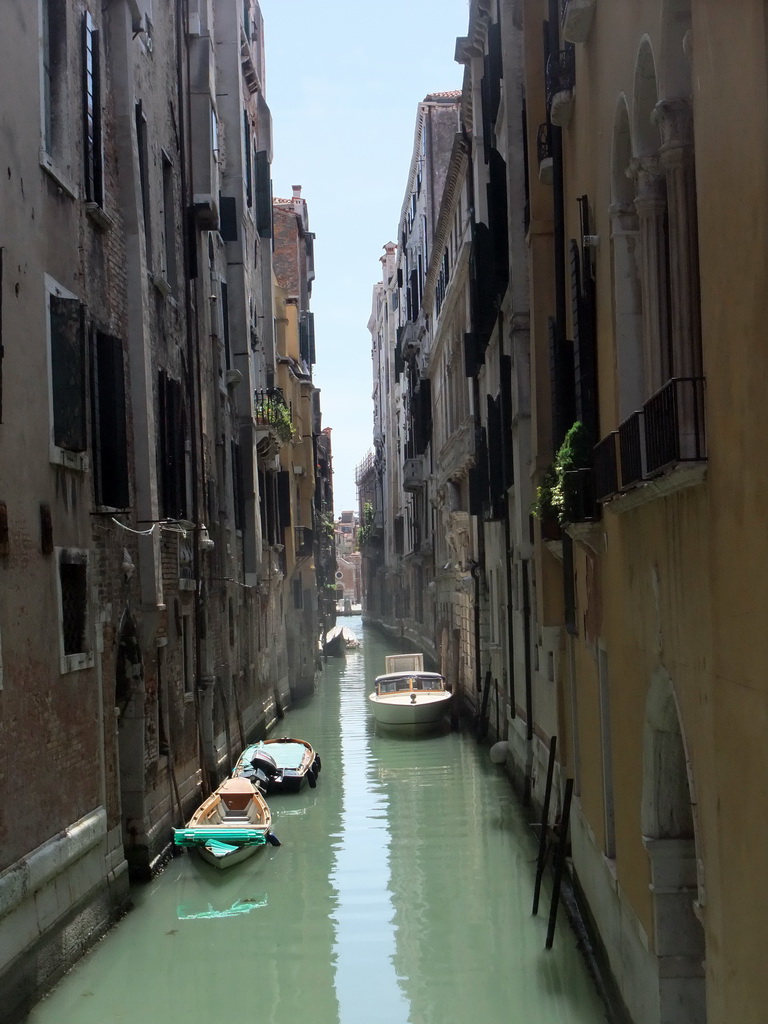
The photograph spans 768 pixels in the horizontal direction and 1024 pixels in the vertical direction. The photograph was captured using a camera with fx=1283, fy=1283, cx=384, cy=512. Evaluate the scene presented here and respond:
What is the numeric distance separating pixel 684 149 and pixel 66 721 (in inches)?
259

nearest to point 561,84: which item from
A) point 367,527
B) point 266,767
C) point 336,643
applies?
point 266,767

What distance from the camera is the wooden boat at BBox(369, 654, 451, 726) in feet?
80.0

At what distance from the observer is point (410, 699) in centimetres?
2492

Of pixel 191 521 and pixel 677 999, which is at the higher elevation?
pixel 191 521

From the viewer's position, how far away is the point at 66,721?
10.0 metres

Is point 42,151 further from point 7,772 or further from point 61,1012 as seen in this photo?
point 61,1012

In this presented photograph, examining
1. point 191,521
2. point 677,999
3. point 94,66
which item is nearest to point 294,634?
point 191,521

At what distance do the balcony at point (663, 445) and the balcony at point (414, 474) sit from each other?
105 feet

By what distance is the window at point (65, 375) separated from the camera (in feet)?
32.4

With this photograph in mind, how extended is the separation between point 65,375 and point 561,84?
14.4 ft

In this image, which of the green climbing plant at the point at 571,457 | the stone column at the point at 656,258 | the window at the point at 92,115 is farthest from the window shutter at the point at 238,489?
the stone column at the point at 656,258

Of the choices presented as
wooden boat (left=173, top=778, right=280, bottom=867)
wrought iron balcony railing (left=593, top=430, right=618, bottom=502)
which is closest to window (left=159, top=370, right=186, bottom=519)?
wooden boat (left=173, top=778, right=280, bottom=867)

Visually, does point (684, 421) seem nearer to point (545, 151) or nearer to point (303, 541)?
point (545, 151)

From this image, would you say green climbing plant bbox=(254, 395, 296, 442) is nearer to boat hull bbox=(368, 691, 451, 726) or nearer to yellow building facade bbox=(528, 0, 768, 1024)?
boat hull bbox=(368, 691, 451, 726)
